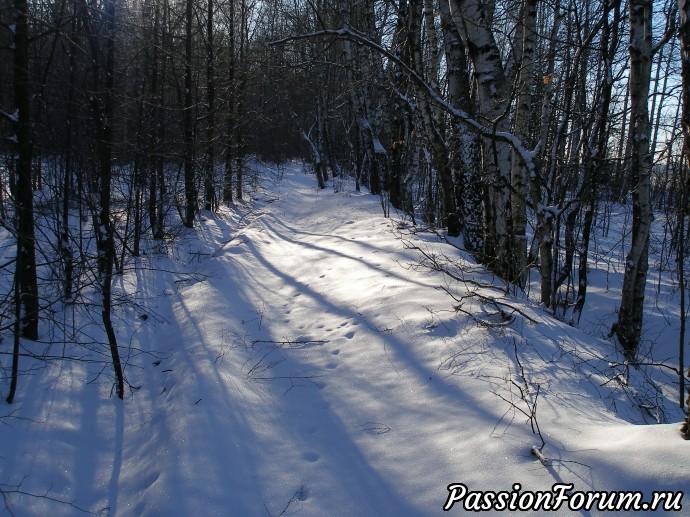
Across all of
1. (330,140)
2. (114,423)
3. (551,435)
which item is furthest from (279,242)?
(330,140)

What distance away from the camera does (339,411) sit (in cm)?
350

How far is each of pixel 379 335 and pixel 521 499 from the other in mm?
2189

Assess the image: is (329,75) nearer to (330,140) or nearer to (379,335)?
(330,140)

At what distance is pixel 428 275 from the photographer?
544 cm

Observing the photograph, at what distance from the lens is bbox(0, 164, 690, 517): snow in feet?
8.45

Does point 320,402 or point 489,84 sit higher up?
point 489,84

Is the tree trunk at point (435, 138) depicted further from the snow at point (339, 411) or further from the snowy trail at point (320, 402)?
the snow at point (339, 411)

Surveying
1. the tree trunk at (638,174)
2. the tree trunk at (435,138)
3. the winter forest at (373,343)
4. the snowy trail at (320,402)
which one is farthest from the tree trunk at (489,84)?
the tree trunk at (435,138)

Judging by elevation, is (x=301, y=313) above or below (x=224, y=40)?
below

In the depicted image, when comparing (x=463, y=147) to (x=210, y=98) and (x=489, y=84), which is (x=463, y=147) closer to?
(x=489, y=84)

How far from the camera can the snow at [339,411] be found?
257 cm

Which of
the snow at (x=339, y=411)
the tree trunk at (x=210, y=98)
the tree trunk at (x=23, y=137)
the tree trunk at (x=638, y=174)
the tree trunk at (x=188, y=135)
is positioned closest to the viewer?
the snow at (x=339, y=411)

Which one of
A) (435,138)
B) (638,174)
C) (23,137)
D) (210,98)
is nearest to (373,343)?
(638,174)

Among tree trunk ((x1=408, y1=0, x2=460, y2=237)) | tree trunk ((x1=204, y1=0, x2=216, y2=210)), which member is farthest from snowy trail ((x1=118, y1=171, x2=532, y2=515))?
tree trunk ((x1=204, y1=0, x2=216, y2=210))
